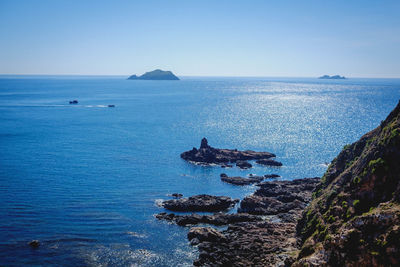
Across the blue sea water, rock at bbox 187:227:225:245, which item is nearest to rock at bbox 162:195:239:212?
the blue sea water

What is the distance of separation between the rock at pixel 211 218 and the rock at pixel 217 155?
4425cm

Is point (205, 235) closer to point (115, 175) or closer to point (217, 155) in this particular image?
point (115, 175)

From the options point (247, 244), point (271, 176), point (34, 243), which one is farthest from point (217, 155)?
point (34, 243)

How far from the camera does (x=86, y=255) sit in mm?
56062

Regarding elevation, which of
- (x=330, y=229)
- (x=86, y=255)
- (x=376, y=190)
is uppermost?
(x=376, y=190)

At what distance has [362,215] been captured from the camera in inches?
1773

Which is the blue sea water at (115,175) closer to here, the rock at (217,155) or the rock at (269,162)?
the rock at (269,162)

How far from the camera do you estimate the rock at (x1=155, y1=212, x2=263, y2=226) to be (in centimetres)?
6951

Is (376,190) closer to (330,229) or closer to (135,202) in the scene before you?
(330,229)

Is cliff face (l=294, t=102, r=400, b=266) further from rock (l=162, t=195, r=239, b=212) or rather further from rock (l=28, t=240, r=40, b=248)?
rock (l=28, t=240, r=40, b=248)

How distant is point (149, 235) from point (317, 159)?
250ft

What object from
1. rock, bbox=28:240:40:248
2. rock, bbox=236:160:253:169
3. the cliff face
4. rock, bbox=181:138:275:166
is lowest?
rock, bbox=28:240:40:248

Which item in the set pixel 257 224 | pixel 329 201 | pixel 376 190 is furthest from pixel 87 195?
pixel 376 190

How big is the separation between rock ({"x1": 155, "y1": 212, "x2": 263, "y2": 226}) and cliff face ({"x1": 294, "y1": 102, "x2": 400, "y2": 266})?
13303mm
